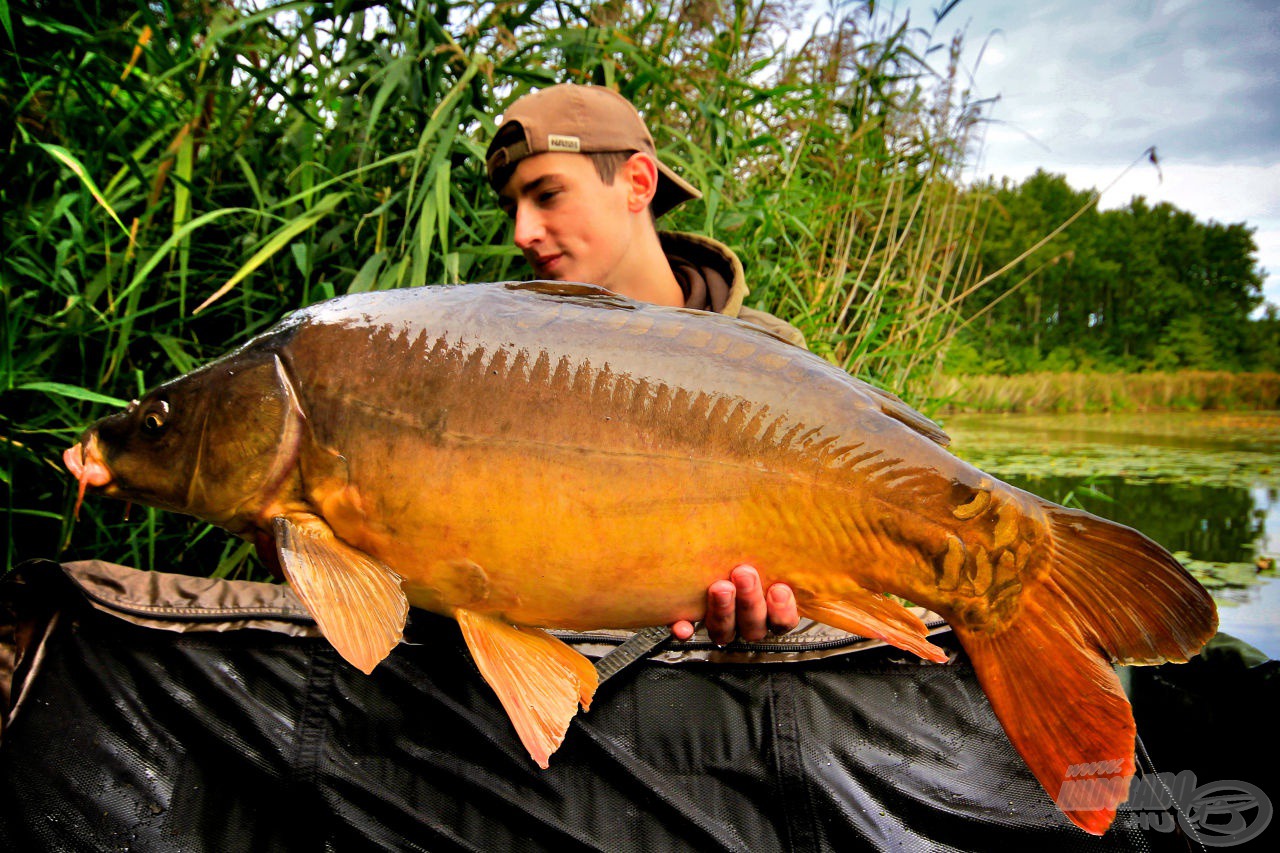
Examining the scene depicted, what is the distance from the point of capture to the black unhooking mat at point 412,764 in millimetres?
1098

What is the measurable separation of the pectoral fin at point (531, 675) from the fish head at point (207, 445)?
10.9 inches

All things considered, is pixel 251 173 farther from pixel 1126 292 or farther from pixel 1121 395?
pixel 1126 292

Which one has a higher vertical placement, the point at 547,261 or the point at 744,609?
the point at 547,261

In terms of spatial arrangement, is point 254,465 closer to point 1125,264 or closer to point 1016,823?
point 1016,823

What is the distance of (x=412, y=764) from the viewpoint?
1127 mm

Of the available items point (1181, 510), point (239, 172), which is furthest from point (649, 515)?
point (1181, 510)

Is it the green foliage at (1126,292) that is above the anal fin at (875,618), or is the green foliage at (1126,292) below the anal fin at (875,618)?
above

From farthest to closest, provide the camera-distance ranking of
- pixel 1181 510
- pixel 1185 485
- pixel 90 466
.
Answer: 1. pixel 1185 485
2. pixel 1181 510
3. pixel 90 466

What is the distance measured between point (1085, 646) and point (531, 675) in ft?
1.95

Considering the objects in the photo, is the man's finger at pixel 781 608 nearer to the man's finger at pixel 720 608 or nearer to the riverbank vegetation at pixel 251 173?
the man's finger at pixel 720 608

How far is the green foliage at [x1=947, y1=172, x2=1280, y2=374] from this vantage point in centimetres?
1714

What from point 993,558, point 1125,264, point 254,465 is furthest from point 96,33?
point 1125,264
